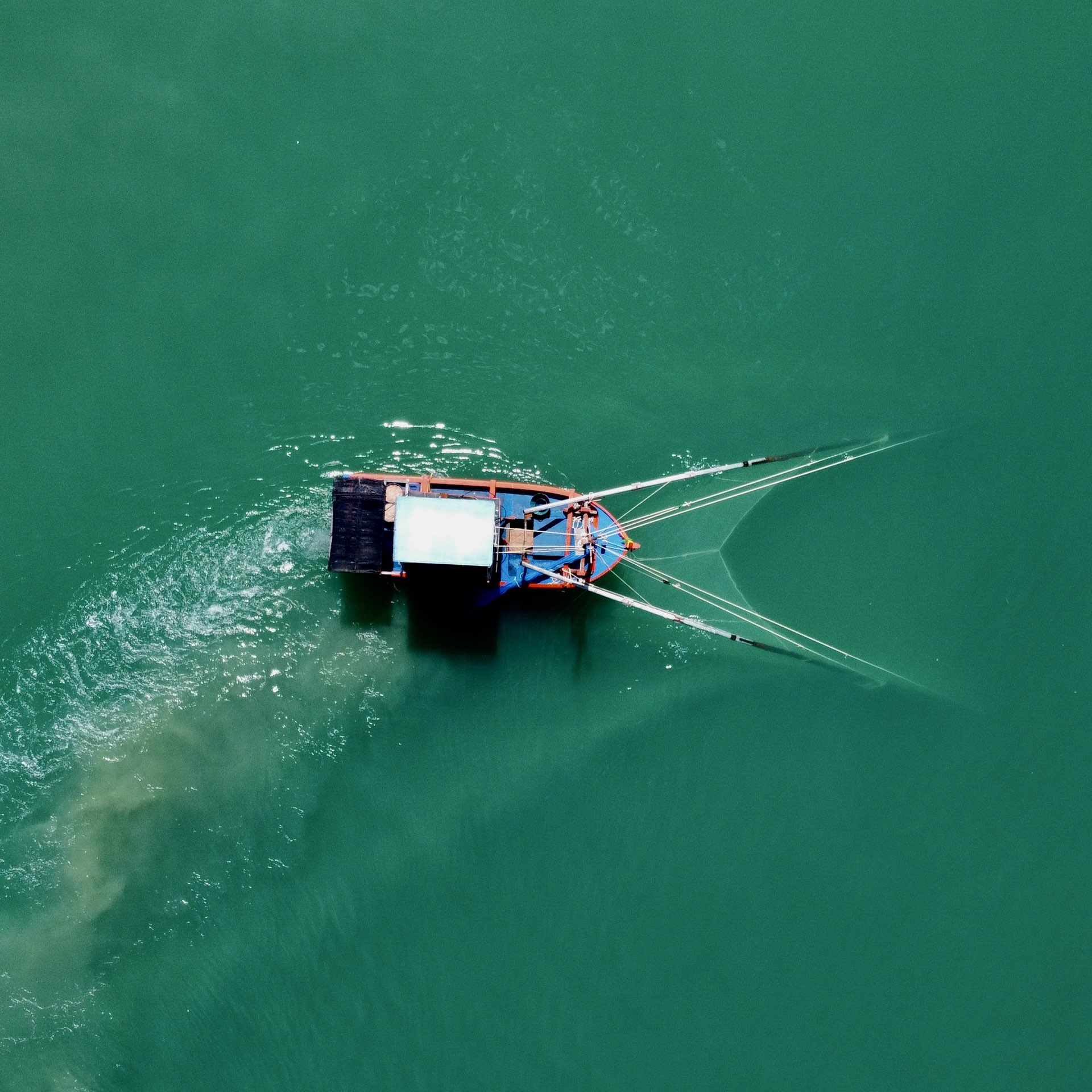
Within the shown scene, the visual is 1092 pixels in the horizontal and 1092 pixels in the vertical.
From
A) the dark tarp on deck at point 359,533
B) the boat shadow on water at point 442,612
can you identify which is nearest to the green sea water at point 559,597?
the boat shadow on water at point 442,612

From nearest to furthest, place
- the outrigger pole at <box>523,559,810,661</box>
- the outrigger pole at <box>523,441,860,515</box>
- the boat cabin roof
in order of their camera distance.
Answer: the boat cabin roof < the outrigger pole at <box>523,441,860,515</box> < the outrigger pole at <box>523,559,810,661</box>

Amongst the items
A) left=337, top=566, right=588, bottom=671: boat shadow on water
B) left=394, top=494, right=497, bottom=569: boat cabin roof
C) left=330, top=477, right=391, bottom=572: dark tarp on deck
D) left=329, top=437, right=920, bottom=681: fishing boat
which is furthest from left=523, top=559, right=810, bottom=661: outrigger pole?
left=330, top=477, right=391, bottom=572: dark tarp on deck

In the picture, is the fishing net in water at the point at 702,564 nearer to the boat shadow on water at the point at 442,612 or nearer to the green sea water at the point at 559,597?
the green sea water at the point at 559,597

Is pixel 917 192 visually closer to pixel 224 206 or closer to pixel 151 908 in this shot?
pixel 224 206

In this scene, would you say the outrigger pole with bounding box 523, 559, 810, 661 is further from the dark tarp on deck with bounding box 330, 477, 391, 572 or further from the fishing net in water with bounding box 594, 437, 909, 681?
the dark tarp on deck with bounding box 330, 477, 391, 572

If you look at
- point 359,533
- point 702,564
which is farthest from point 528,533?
point 702,564

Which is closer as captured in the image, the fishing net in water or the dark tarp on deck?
the dark tarp on deck

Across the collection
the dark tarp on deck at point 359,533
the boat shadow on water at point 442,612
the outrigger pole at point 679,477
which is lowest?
the boat shadow on water at point 442,612
